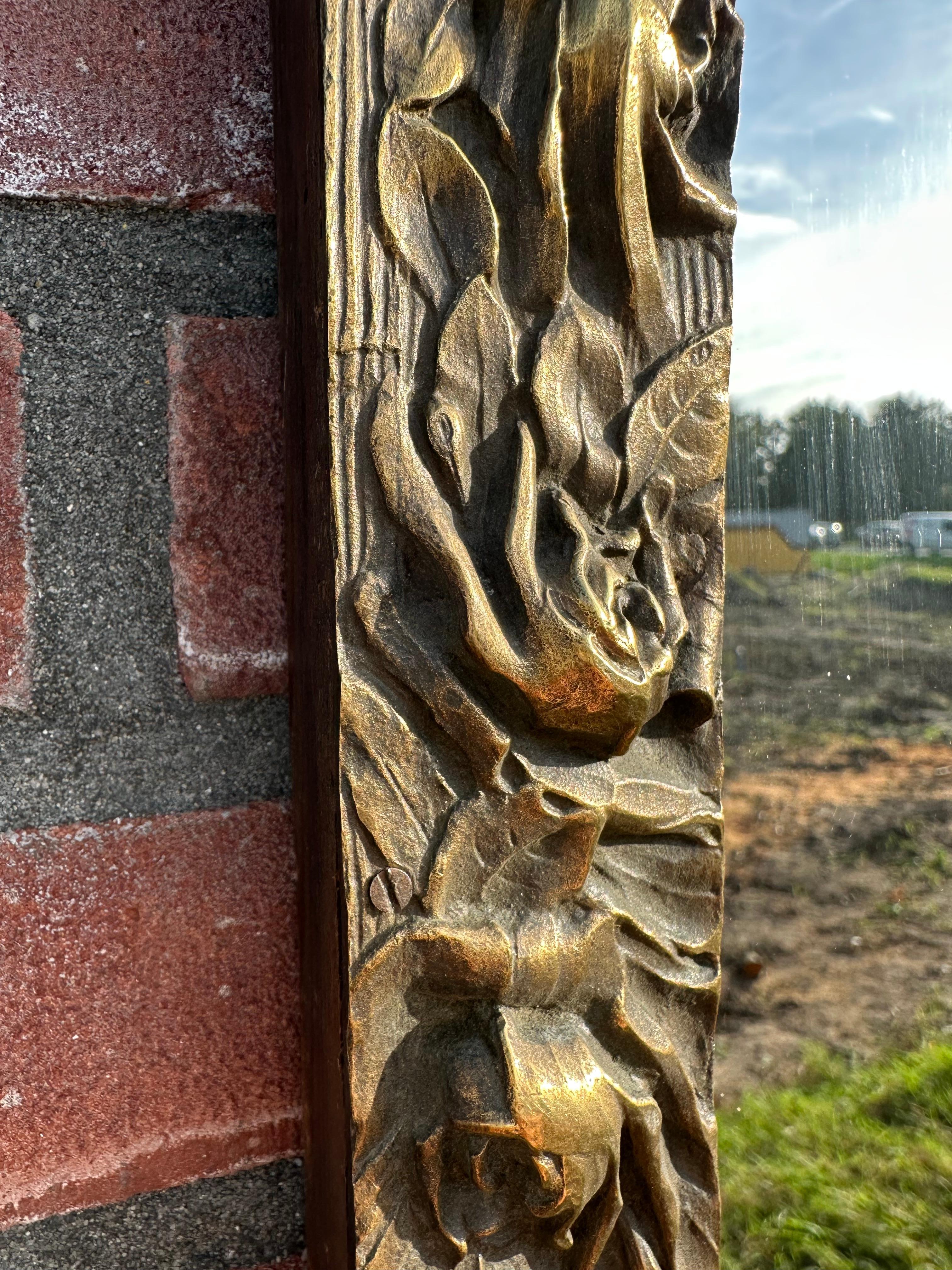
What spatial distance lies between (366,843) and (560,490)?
148mm

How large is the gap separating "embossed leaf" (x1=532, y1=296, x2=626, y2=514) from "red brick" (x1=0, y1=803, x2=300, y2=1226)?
20 centimetres

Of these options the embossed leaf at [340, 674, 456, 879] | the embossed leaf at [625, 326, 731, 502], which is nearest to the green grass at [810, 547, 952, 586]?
the embossed leaf at [625, 326, 731, 502]

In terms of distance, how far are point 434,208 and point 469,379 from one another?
0.06 meters

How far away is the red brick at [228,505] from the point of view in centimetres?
45

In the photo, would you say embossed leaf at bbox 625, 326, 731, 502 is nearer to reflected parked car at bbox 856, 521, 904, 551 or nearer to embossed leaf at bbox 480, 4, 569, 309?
embossed leaf at bbox 480, 4, 569, 309

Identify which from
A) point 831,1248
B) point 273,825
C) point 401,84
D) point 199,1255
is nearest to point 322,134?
point 401,84

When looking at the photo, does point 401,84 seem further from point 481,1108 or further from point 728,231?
point 481,1108

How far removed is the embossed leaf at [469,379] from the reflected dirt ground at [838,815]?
1.32 ft

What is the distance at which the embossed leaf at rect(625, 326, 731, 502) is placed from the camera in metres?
0.42

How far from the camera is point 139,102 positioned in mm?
434

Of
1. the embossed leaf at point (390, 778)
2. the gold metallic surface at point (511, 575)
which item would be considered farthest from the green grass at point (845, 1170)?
the embossed leaf at point (390, 778)

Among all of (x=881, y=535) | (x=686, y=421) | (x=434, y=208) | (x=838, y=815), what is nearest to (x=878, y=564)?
(x=881, y=535)

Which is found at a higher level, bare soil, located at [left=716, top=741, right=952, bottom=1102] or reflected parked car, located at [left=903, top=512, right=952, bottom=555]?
reflected parked car, located at [left=903, top=512, right=952, bottom=555]

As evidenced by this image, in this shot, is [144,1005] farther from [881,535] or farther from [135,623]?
[881,535]
